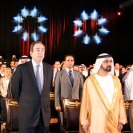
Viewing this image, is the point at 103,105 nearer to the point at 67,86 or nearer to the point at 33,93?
the point at 33,93

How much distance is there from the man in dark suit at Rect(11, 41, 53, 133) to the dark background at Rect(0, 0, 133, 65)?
13.1 metres

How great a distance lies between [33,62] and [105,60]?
42.1 inches

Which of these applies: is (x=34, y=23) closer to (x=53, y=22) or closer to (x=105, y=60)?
(x=53, y=22)

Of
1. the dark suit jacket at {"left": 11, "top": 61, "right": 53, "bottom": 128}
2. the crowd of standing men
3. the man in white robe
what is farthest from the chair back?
the dark suit jacket at {"left": 11, "top": 61, "right": 53, "bottom": 128}

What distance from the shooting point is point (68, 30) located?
1872cm

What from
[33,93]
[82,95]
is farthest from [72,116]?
[33,93]

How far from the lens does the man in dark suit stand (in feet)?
13.5

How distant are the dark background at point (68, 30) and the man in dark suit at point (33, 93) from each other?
43.1ft

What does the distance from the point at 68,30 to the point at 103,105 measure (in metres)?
14.2

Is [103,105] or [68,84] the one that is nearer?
[103,105]

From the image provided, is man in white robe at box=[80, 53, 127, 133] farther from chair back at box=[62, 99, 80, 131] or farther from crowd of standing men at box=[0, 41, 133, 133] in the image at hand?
chair back at box=[62, 99, 80, 131]

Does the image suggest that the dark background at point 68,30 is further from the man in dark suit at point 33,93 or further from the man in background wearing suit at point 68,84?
the man in dark suit at point 33,93

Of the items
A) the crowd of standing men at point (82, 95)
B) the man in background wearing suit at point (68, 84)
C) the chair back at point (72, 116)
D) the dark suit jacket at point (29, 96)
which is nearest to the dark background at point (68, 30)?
the man in background wearing suit at point (68, 84)

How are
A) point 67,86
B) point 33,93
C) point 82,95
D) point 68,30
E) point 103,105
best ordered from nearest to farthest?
1. point 33,93
2. point 103,105
3. point 82,95
4. point 67,86
5. point 68,30
